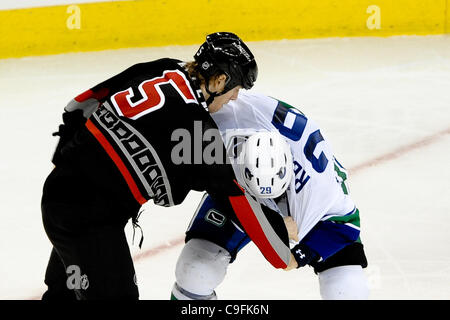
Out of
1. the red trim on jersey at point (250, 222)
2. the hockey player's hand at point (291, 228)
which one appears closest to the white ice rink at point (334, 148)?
the hockey player's hand at point (291, 228)

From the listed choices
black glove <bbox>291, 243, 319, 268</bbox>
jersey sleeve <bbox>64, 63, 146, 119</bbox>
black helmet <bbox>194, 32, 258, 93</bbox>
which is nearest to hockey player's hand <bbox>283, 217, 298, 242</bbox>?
black glove <bbox>291, 243, 319, 268</bbox>

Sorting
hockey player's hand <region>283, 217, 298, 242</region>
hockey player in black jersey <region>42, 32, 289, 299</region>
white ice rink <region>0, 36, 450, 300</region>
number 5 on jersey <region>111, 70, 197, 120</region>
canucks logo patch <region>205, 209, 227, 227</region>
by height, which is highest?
number 5 on jersey <region>111, 70, 197, 120</region>

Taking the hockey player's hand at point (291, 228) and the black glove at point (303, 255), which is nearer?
the hockey player's hand at point (291, 228)

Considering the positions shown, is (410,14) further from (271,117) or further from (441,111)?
(271,117)

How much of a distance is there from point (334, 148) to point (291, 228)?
207 cm

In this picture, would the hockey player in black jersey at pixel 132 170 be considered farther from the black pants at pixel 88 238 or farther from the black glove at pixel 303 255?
the black glove at pixel 303 255

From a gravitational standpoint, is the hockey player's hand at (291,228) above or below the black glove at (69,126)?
below

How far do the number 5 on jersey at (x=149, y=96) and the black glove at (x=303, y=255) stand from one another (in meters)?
0.67

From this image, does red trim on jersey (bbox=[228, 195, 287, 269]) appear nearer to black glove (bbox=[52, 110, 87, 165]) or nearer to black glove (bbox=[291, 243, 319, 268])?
black glove (bbox=[291, 243, 319, 268])

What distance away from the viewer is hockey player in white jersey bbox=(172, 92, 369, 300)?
9.97 ft

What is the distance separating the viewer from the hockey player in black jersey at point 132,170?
9.30ft

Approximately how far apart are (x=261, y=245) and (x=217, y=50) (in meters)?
0.62

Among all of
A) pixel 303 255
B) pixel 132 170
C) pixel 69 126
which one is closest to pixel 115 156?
pixel 132 170

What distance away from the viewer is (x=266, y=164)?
2982 millimetres
